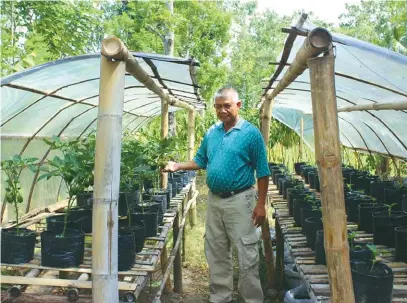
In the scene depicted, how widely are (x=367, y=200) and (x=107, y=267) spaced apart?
11.1 ft

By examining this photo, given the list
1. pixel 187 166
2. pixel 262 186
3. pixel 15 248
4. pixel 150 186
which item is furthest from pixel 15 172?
pixel 150 186

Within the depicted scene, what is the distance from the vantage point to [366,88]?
3.96 m

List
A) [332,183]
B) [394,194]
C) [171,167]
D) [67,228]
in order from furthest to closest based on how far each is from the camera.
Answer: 1. [394,194]
2. [171,167]
3. [67,228]
4. [332,183]

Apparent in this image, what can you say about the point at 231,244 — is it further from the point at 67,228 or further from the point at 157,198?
the point at 67,228

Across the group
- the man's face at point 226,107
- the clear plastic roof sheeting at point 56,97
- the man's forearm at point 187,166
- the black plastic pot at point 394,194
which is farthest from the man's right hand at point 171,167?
the black plastic pot at point 394,194

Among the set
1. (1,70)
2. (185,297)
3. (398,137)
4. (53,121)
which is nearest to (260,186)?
(185,297)

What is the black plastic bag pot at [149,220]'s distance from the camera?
11.9 ft

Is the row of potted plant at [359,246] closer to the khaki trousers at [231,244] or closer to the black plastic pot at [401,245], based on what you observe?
the black plastic pot at [401,245]

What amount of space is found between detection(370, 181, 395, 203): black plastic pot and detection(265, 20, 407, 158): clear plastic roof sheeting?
57cm

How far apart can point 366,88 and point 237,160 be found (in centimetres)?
158

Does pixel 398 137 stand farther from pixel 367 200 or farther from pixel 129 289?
pixel 129 289

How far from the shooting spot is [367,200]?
463cm

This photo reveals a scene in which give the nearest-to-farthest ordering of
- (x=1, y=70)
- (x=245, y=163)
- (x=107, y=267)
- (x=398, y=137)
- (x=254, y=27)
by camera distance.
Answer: (x=107, y=267) < (x=245, y=163) < (x=398, y=137) < (x=1, y=70) < (x=254, y=27)

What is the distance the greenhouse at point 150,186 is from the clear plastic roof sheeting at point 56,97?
20 millimetres
